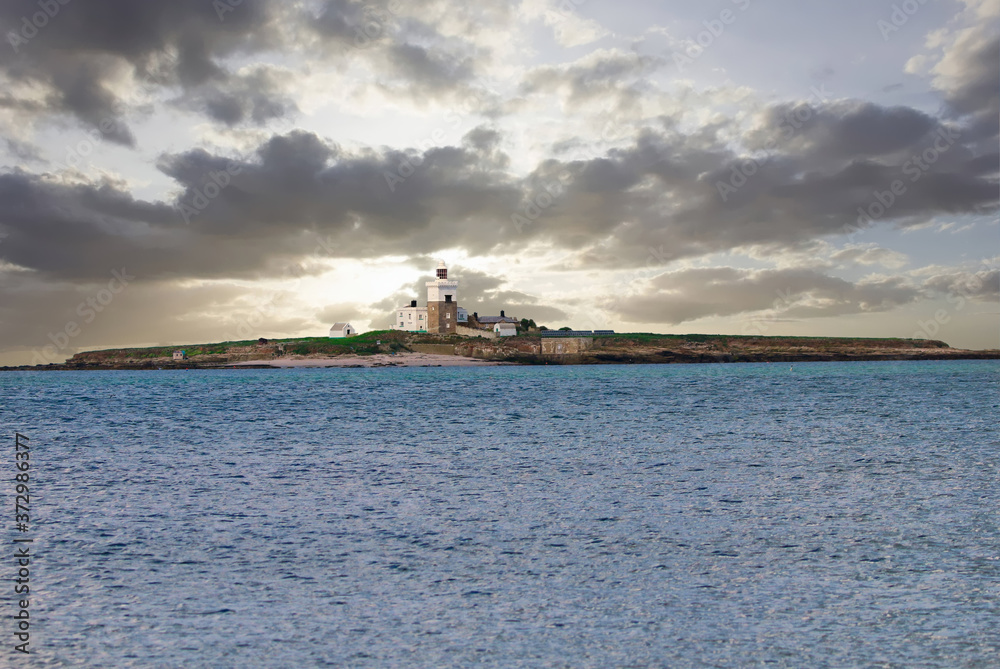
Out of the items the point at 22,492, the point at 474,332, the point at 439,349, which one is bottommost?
the point at 22,492

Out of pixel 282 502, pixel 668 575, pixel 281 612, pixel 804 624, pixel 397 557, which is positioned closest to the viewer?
pixel 804 624

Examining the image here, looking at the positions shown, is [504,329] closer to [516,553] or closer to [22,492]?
[22,492]

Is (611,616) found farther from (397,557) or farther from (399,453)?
(399,453)

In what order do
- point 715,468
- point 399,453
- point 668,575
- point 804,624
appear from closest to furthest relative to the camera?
point 804,624 < point 668,575 < point 715,468 < point 399,453

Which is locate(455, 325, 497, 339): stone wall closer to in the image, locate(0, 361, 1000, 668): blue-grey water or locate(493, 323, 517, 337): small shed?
locate(493, 323, 517, 337): small shed

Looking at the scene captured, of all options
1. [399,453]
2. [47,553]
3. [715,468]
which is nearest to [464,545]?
[47,553]

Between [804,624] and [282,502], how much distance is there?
15.3 metres

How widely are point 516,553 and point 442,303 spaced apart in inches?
6548

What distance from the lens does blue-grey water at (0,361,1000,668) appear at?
1081 cm

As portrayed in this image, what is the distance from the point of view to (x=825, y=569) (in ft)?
47.2

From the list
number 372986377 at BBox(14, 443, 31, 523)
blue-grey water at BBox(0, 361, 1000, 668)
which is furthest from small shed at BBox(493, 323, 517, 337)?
number 372986377 at BBox(14, 443, 31, 523)

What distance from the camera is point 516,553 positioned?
51.9ft

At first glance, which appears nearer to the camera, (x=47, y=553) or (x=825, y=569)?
(x=825, y=569)

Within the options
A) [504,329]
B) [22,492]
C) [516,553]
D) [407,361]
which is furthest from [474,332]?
[516,553]
